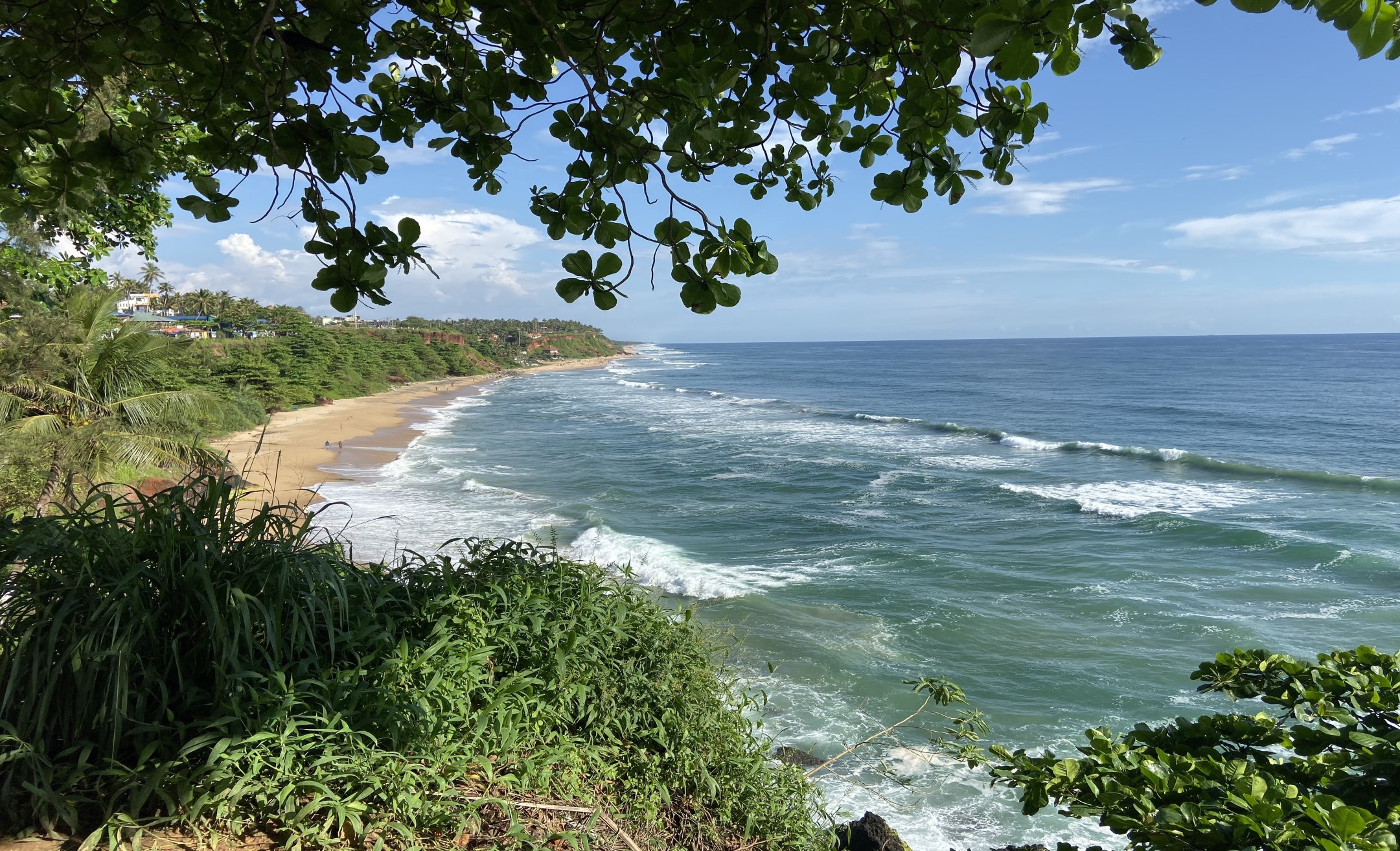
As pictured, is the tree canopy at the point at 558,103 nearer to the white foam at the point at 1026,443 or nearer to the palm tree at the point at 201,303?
the white foam at the point at 1026,443

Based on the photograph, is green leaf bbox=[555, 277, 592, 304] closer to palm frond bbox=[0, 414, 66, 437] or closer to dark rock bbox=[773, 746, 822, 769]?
dark rock bbox=[773, 746, 822, 769]

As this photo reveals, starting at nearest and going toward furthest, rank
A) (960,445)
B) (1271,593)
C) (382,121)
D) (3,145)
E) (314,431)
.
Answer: (3,145) < (382,121) < (1271,593) < (960,445) < (314,431)

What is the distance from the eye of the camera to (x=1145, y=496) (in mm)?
20922

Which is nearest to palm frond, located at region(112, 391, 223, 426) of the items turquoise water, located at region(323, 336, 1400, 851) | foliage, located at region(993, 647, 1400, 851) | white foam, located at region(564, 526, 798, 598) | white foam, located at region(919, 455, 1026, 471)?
turquoise water, located at region(323, 336, 1400, 851)

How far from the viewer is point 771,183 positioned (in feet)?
9.55

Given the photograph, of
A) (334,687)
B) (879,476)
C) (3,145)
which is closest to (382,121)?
(3,145)

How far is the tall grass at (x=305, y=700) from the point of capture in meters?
2.46

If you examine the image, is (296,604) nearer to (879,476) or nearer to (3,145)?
(3,145)

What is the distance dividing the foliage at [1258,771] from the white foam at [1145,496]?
18215 mm

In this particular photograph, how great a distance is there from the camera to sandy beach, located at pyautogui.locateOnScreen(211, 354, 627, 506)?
21141 millimetres

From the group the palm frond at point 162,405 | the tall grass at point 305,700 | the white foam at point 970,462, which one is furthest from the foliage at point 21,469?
the white foam at point 970,462

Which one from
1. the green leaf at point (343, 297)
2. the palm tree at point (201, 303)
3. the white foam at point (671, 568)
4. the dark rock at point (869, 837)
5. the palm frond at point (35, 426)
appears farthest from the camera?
the palm tree at point (201, 303)

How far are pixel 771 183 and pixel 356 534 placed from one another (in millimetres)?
14822

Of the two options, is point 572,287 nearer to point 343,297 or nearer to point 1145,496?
point 343,297
